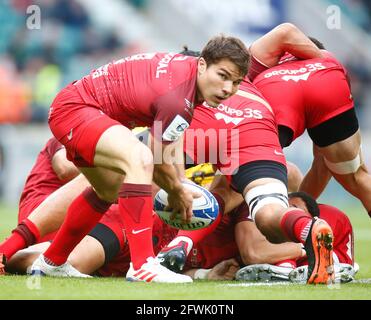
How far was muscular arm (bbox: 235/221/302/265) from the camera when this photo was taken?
563cm

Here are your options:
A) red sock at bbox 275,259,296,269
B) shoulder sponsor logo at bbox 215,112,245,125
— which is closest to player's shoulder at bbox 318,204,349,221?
red sock at bbox 275,259,296,269

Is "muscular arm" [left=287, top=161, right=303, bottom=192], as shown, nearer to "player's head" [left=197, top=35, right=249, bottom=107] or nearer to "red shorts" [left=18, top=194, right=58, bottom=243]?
"red shorts" [left=18, top=194, right=58, bottom=243]

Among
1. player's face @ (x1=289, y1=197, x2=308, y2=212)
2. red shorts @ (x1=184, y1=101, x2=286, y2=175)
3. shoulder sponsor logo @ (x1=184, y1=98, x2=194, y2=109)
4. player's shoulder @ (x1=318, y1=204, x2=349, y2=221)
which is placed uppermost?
shoulder sponsor logo @ (x1=184, y1=98, x2=194, y2=109)

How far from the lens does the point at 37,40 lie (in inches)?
648

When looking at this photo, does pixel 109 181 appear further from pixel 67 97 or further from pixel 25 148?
pixel 25 148

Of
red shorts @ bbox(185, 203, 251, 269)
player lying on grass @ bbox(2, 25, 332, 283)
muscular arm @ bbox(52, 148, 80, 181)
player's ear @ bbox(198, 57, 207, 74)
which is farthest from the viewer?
muscular arm @ bbox(52, 148, 80, 181)

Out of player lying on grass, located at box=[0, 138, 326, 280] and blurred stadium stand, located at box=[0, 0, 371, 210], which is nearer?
player lying on grass, located at box=[0, 138, 326, 280]

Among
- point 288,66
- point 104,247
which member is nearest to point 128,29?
point 288,66

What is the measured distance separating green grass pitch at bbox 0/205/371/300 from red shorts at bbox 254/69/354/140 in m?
1.35

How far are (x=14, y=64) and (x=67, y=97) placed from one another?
11.2 metres

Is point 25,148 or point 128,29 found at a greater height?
point 128,29

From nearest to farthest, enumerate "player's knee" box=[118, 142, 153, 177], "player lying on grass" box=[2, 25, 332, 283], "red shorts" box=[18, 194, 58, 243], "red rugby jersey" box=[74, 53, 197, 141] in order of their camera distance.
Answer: "player lying on grass" box=[2, 25, 332, 283] → "player's knee" box=[118, 142, 153, 177] → "red rugby jersey" box=[74, 53, 197, 141] → "red shorts" box=[18, 194, 58, 243]

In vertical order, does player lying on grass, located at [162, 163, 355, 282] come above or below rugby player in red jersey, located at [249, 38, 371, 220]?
below

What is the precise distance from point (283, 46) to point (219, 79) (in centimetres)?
155
